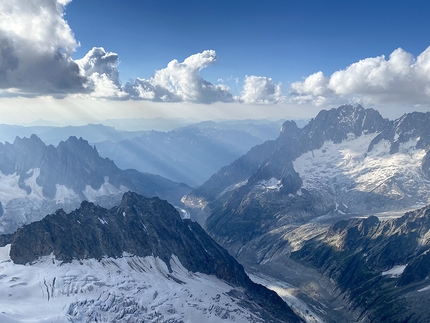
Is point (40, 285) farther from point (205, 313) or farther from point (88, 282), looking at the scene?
point (205, 313)

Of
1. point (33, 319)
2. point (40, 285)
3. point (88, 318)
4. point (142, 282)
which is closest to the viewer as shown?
point (33, 319)

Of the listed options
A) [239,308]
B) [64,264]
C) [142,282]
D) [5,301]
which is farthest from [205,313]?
[5,301]

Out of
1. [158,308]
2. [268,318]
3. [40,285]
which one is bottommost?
[268,318]

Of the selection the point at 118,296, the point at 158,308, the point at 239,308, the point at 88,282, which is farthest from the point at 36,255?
the point at 239,308

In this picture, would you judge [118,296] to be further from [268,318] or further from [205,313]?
[268,318]

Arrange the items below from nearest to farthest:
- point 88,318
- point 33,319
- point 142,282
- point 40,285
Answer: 1. point 33,319
2. point 88,318
3. point 40,285
4. point 142,282

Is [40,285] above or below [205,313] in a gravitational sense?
above

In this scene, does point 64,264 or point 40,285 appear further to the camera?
point 64,264
